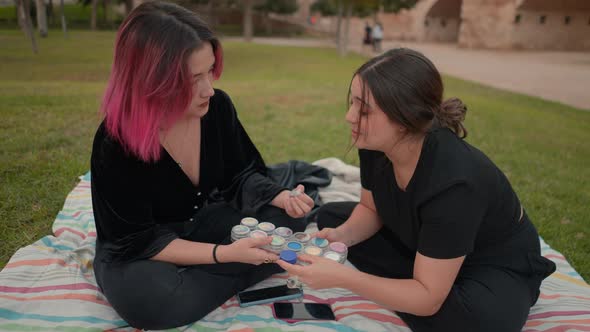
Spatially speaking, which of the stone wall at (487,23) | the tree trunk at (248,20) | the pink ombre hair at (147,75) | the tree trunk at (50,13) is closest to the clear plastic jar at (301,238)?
the pink ombre hair at (147,75)

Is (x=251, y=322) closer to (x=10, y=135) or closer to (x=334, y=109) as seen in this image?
(x=10, y=135)

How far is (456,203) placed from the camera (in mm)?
1645

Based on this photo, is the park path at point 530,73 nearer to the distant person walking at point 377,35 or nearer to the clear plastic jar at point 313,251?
the distant person walking at point 377,35

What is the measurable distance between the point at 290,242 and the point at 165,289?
611mm

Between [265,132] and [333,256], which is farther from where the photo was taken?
[265,132]

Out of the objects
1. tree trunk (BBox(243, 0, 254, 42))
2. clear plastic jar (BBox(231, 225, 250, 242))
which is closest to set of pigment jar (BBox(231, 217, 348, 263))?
clear plastic jar (BBox(231, 225, 250, 242))

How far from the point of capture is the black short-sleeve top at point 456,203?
5.42ft

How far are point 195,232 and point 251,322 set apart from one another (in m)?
0.64

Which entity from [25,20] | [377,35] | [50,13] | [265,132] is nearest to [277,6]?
[377,35]

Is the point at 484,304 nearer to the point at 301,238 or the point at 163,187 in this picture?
the point at 301,238

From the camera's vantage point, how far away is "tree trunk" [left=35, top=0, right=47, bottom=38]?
6.07m

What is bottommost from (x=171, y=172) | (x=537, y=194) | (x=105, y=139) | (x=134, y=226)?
(x=537, y=194)

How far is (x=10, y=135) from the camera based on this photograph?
14.3 feet

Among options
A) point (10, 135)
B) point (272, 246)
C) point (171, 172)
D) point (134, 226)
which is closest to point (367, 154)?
point (272, 246)
